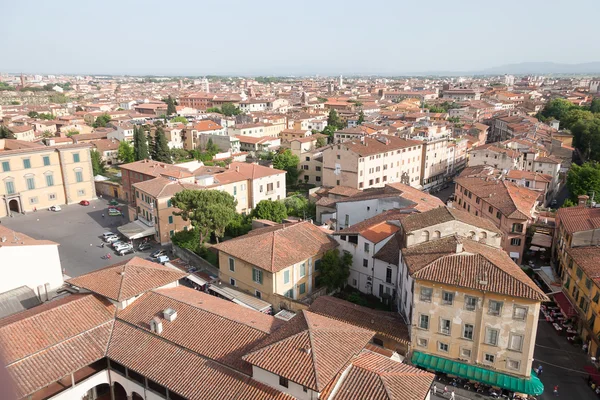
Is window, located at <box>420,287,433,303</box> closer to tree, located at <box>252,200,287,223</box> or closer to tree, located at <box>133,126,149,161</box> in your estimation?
tree, located at <box>252,200,287,223</box>

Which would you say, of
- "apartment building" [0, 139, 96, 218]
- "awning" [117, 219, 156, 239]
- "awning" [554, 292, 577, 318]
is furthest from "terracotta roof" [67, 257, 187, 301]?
"apartment building" [0, 139, 96, 218]

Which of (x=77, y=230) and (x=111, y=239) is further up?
(x=111, y=239)

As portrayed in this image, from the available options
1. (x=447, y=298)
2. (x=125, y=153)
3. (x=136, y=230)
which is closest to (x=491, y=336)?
(x=447, y=298)

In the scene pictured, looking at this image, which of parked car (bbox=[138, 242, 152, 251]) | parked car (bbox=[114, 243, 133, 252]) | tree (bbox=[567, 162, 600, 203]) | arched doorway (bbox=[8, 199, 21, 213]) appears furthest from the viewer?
tree (bbox=[567, 162, 600, 203])

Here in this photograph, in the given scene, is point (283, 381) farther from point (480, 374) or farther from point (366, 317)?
point (480, 374)

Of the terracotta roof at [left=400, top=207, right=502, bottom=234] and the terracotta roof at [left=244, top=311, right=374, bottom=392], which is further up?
the terracotta roof at [left=400, top=207, right=502, bottom=234]

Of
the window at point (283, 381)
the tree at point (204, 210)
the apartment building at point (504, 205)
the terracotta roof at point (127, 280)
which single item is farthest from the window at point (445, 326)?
the tree at point (204, 210)

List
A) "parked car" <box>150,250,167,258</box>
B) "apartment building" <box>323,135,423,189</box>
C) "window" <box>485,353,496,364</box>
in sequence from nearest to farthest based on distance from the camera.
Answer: "window" <box>485,353,496,364</box> → "parked car" <box>150,250,167,258</box> → "apartment building" <box>323,135,423,189</box>
